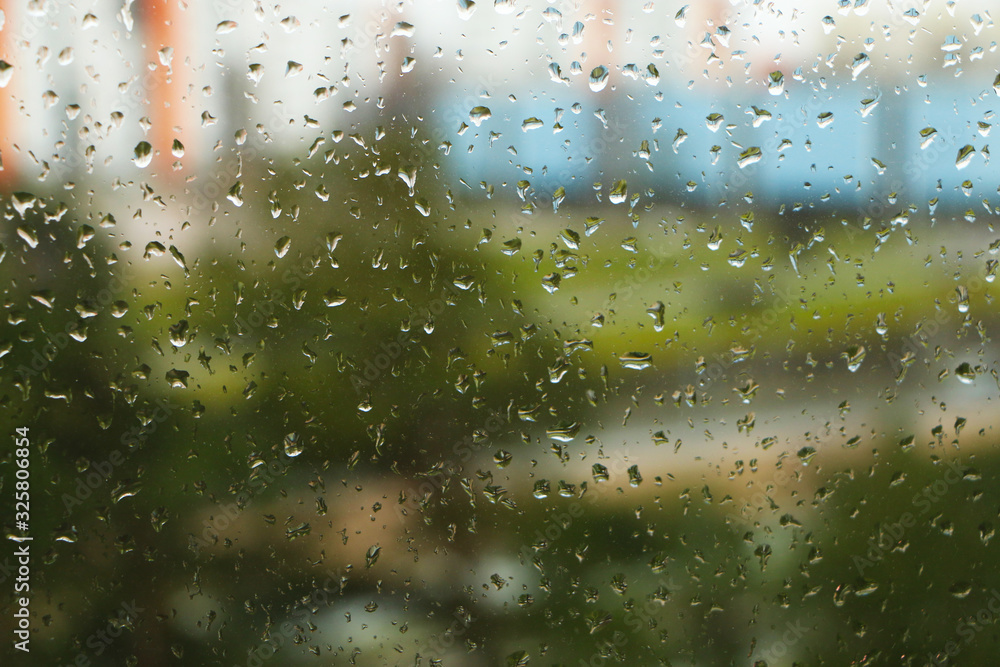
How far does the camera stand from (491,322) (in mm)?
685

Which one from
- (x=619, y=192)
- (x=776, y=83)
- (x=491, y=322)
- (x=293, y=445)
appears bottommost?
(x=293, y=445)

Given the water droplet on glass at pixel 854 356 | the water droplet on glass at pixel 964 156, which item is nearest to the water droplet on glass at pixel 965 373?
the water droplet on glass at pixel 854 356

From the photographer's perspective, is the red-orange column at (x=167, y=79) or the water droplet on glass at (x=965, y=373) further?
the water droplet on glass at (x=965, y=373)

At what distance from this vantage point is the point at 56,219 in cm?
63

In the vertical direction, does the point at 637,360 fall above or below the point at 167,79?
below

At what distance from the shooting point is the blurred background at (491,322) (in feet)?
2.10

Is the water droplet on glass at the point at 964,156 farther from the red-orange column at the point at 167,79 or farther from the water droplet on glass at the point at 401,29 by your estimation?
the red-orange column at the point at 167,79

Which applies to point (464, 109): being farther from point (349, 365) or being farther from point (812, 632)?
point (812, 632)

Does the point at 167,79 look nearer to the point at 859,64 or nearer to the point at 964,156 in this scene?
the point at 859,64

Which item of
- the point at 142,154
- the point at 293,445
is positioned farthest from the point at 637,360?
the point at 142,154

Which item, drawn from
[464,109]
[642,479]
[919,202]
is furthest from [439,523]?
[919,202]

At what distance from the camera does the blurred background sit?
0.64 meters

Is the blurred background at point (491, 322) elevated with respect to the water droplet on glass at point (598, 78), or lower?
lower

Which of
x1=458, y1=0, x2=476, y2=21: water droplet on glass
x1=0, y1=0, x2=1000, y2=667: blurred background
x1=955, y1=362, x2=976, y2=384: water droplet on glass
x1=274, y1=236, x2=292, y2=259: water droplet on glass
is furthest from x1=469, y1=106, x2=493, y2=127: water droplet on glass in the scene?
x1=955, y1=362, x2=976, y2=384: water droplet on glass
